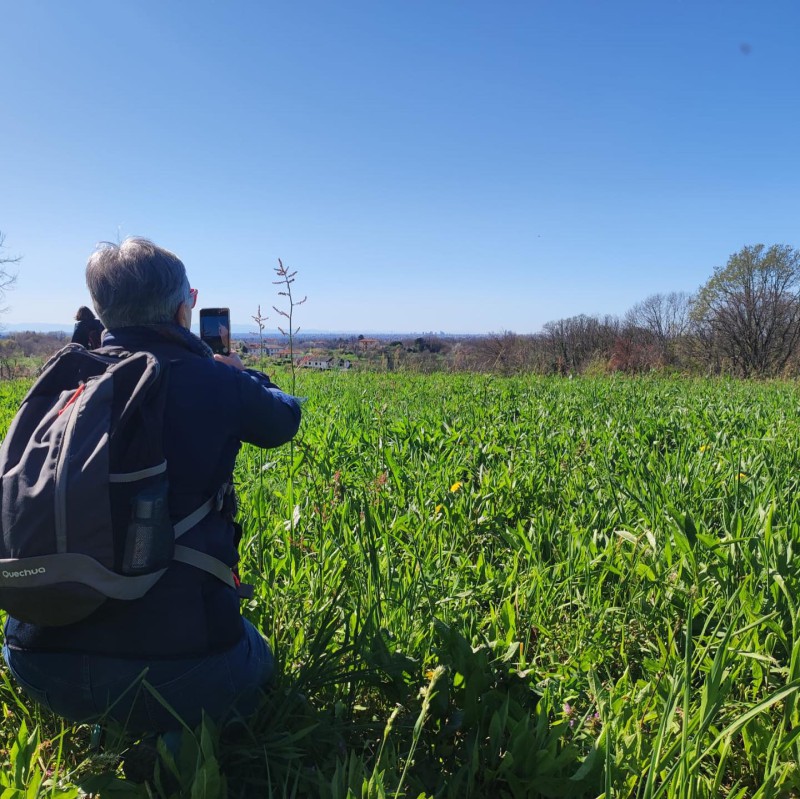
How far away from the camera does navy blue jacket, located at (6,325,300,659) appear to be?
139 centimetres

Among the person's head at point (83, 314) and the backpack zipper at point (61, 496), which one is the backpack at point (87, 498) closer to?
the backpack zipper at point (61, 496)

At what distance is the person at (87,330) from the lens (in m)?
1.64

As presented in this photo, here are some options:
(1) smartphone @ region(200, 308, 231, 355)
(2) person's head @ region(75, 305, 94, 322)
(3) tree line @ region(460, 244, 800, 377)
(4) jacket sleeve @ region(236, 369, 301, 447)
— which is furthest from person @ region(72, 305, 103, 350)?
(3) tree line @ region(460, 244, 800, 377)

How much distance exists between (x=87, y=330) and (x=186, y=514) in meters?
0.66

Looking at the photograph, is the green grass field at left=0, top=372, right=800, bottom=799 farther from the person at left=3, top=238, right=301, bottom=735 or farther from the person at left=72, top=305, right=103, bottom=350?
the person at left=72, top=305, right=103, bottom=350

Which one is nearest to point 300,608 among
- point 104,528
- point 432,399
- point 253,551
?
point 253,551

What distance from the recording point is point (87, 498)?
1233 millimetres

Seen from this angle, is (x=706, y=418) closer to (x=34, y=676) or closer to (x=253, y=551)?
(x=253, y=551)

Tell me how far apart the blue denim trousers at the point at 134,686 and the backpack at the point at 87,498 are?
0.18 m

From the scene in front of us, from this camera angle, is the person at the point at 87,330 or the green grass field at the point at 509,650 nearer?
the green grass field at the point at 509,650

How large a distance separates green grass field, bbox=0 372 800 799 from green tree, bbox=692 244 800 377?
23.5 metres

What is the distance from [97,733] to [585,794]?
131 centimetres

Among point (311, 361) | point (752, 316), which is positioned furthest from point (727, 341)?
point (311, 361)

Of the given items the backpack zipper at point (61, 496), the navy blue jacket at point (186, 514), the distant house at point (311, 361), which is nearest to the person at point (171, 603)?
the navy blue jacket at point (186, 514)
